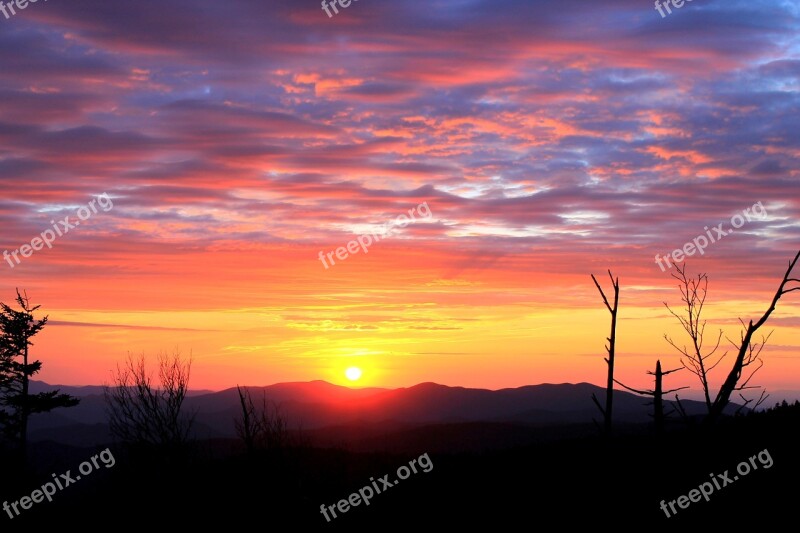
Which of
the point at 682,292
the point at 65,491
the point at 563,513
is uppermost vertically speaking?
the point at 682,292

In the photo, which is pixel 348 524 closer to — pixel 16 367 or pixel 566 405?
pixel 16 367

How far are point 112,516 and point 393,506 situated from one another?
15391 mm

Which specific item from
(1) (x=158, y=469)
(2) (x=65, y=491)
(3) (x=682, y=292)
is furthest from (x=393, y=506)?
(2) (x=65, y=491)

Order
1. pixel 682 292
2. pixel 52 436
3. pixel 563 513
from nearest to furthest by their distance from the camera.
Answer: pixel 682 292
pixel 563 513
pixel 52 436

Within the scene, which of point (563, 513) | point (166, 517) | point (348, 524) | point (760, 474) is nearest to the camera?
point (760, 474)

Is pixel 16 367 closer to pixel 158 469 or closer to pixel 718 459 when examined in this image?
pixel 158 469

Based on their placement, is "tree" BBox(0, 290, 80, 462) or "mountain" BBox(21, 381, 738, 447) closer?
"tree" BBox(0, 290, 80, 462)

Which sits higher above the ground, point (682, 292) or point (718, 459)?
point (682, 292)

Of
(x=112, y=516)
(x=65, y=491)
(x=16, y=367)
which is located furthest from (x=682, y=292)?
(x=65, y=491)

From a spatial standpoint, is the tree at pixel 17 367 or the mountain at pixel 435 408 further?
Result: the mountain at pixel 435 408

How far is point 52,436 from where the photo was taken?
468 ft

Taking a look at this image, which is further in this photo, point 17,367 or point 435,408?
point 435,408

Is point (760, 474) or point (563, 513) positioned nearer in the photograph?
point (760, 474)

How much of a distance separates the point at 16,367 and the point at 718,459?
141 ft
